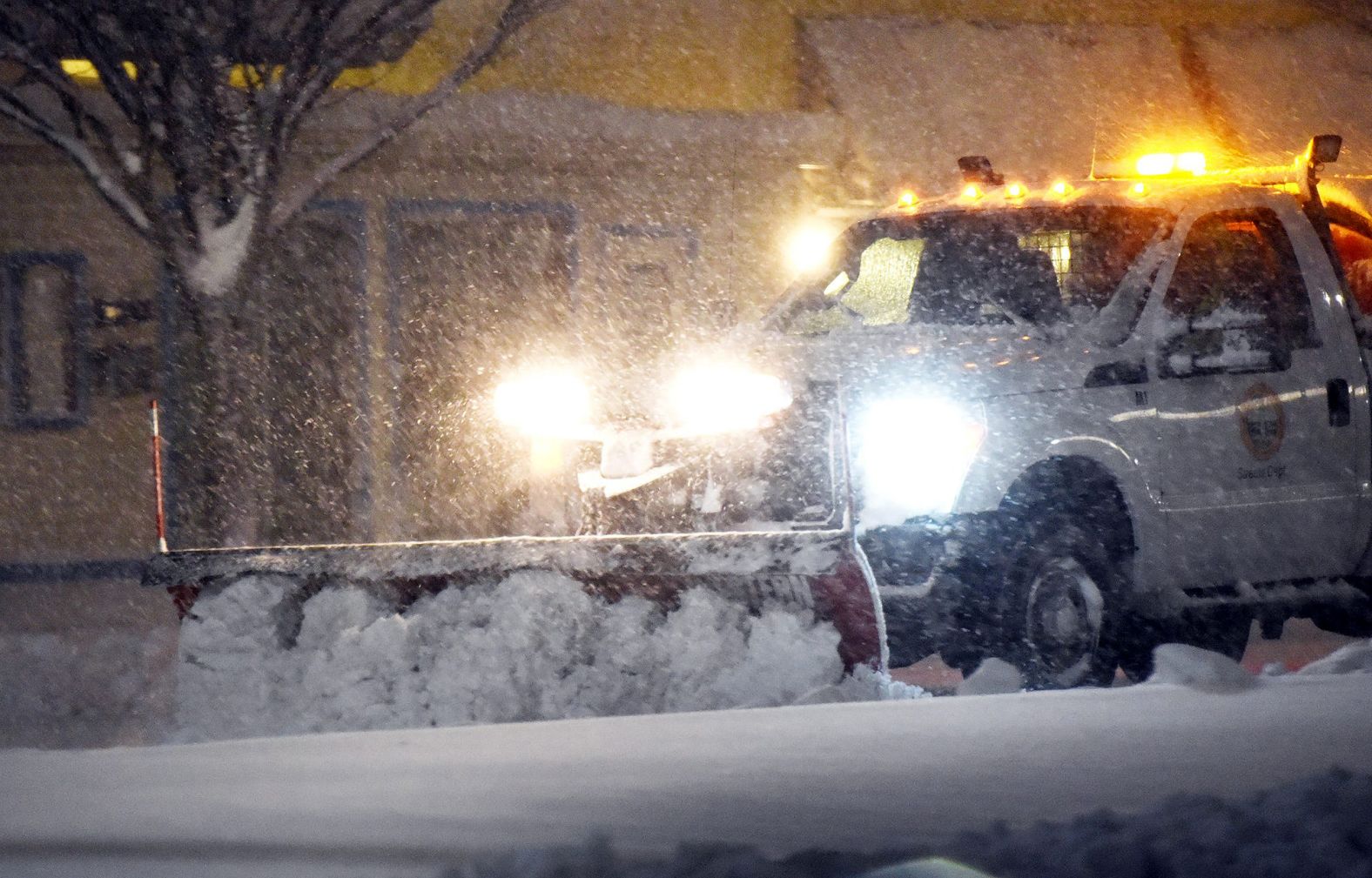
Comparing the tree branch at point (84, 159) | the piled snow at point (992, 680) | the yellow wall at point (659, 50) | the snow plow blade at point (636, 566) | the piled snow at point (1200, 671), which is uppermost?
the yellow wall at point (659, 50)

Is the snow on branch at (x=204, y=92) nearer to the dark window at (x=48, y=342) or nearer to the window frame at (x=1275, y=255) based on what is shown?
the dark window at (x=48, y=342)

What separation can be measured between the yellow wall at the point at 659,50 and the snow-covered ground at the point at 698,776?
9.67 metres

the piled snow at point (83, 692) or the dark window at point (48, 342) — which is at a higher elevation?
the dark window at point (48, 342)

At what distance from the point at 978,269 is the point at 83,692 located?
4.25 metres

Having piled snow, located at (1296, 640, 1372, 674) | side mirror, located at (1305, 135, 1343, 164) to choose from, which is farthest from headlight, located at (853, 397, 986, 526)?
side mirror, located at (1305, 135, 1343, 164)

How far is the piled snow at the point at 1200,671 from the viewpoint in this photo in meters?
4.77

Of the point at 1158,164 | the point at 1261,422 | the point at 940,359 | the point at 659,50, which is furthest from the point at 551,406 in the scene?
the point at 659,50

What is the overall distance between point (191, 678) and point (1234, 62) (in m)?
12.5

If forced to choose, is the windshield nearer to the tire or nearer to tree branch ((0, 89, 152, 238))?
the tire

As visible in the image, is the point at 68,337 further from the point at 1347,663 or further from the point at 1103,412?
the point at 1347,663

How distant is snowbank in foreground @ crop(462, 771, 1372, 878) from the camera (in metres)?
2.71

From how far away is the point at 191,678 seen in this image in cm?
557

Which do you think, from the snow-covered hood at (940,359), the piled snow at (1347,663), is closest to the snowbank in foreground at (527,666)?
the snow-covered hood at (940,359)

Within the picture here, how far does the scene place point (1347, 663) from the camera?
525 centimetres
